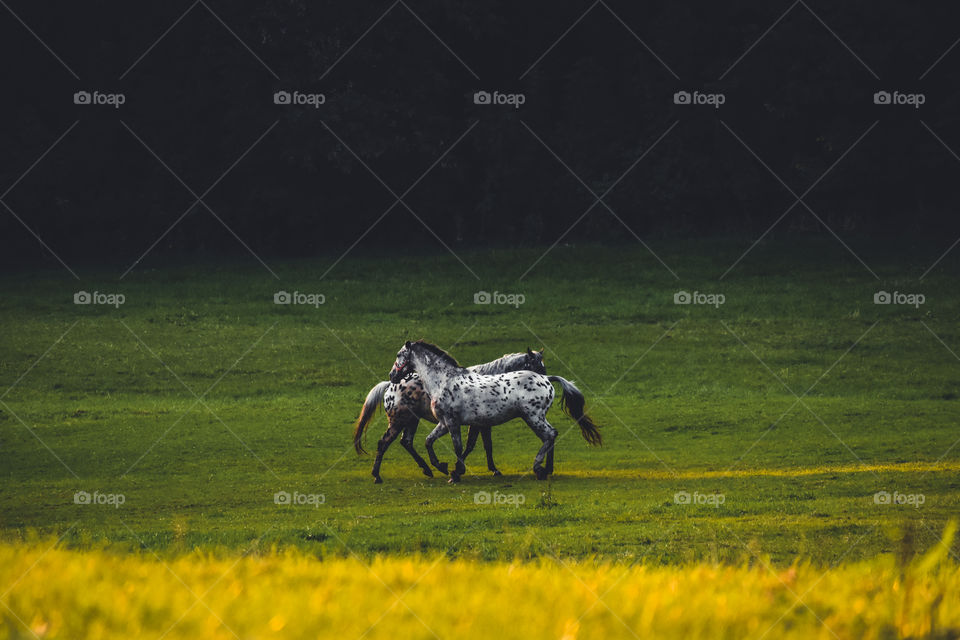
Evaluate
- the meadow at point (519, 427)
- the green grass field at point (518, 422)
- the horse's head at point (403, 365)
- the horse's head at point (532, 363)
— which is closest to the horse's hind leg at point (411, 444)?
the meadow at point (519, 427)

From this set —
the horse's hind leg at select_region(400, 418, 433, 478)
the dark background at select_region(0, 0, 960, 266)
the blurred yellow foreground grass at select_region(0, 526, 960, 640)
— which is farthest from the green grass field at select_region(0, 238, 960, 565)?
the dark background at select_region(0, 0, 960, 266)

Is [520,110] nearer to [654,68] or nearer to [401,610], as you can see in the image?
[654,68]

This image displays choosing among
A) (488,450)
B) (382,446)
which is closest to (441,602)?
(382,446)

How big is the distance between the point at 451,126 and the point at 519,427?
1131 inches

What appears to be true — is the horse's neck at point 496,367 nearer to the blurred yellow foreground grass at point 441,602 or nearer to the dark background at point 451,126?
the blurred yellow foreground grass at point 441,602

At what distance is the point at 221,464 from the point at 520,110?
33727mm

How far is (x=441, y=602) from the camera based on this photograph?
3836 millimetres

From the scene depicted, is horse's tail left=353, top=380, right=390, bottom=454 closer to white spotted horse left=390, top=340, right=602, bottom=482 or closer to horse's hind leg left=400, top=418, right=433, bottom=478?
horse's hind leg left=400, top=418, right=433, bottom=478

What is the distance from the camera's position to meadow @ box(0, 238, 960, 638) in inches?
217

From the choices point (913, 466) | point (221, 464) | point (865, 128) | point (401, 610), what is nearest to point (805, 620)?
point (401, 610)

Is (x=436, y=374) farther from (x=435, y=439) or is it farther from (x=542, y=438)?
(x=542, y=438)

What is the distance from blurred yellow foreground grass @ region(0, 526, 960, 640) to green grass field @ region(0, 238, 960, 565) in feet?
2.05

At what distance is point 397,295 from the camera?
127 ft

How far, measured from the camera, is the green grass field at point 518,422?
11602mm
